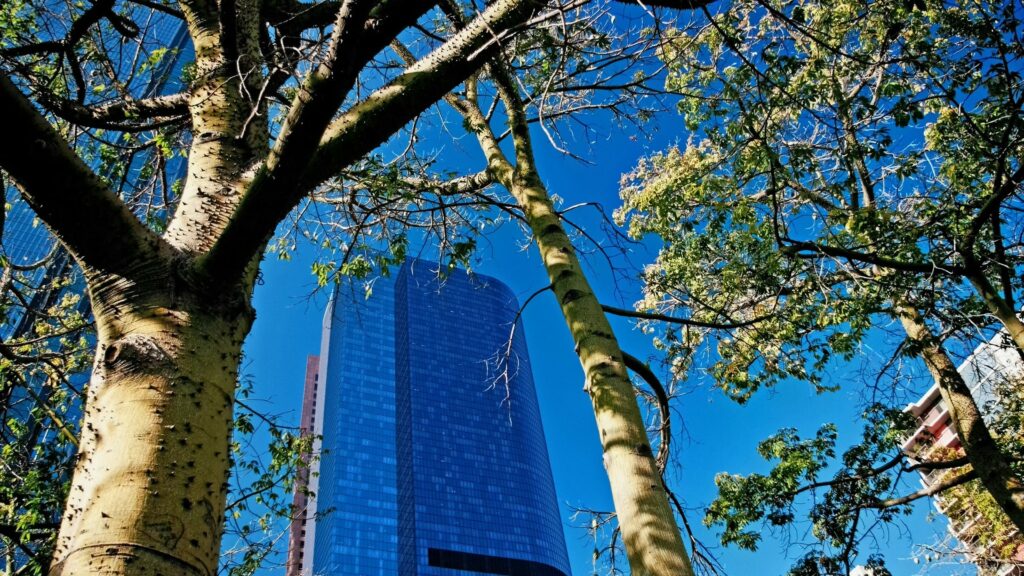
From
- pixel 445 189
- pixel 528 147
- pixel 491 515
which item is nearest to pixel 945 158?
pixel 528 147

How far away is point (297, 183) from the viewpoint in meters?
1.81

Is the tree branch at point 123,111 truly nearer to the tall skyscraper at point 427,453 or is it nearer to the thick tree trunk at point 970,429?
the thick tree trunk at point 970,429

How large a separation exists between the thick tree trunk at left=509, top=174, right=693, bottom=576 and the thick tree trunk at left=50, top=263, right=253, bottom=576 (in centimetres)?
160

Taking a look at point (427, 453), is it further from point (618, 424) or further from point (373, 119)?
point (373, 119)

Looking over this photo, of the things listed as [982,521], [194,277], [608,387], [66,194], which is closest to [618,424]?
[608,387]

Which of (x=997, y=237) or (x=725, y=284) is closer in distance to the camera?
(x=997, y=237)

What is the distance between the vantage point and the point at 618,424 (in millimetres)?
2904

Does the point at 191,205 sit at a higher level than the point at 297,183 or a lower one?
higher

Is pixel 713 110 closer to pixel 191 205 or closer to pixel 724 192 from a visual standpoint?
pixel 724 192

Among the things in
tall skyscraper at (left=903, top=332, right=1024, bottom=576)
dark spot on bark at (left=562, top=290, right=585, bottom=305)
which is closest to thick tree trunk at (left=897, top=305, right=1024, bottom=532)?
tall skyscraper at (left=903, top=332, right=1024, bottom=576)

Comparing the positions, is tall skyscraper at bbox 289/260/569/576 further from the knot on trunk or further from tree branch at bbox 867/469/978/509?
the knot on trunk

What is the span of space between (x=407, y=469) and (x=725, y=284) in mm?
89818

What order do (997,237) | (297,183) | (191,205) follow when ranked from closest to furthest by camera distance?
(297,183) < (191,205) < (997,237)

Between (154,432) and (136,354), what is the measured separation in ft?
0.92
